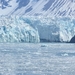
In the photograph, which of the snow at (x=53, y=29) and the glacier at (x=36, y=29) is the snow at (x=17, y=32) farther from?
the snow at (x=53, y=29)

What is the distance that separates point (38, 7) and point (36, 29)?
110075 mm

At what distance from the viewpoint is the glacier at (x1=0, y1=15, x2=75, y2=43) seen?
64188mm

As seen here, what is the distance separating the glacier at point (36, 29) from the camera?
64188 mm

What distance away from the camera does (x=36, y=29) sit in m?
66.7

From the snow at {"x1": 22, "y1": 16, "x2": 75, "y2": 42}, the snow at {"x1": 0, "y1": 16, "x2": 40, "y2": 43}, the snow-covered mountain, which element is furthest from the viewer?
the snow-covered mountain

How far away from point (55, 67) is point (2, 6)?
15416cm

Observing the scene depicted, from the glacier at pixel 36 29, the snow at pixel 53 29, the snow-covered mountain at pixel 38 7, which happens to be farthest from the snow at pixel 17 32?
the snow-covered mountain at pixel 38 7

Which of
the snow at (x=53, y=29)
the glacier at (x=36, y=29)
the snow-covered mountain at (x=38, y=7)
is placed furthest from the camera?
the snow-covered mountain at (x=38, y=7)

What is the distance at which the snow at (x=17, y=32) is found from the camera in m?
63.5

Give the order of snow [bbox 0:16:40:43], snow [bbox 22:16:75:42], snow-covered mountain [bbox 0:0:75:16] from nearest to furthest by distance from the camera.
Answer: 1. snow [bbox 0:16:40:43]
2. snow [bbox 22:16:75:42]
3. snow-covered mountain [bbox 0:0:75:16]

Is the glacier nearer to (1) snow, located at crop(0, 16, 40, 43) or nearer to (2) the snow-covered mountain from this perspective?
(1) snow, located at crop(0, 16, 40, 43)

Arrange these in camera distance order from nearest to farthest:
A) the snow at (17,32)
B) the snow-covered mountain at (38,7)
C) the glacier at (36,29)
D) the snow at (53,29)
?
the snow at (17,32) < the glacier at (36,29) < the snow at (53,29) < the snow-covered mountain at (38,7)

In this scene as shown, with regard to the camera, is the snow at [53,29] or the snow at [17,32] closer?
the snow at [17,32]

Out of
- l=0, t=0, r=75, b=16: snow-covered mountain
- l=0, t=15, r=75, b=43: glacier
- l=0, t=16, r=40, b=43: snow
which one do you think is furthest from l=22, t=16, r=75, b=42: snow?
l=0, t=0, r=75, b=16: snow-covered mountain
